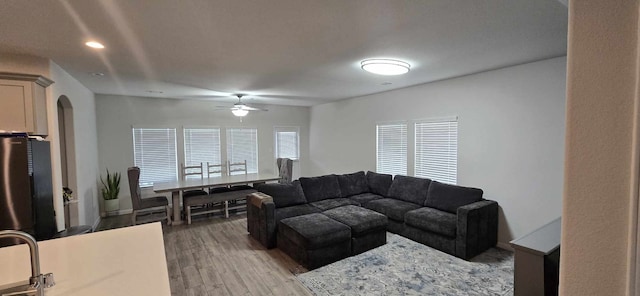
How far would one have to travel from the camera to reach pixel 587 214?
772 millimetres

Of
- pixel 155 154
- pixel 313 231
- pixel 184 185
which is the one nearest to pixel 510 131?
pixel 313 231

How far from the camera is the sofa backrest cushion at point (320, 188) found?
4.57m

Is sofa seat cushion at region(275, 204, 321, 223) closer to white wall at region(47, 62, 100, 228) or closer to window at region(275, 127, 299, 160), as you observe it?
white wall at region(47, 62, 100, 228)

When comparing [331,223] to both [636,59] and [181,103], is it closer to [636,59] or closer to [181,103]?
[636,59]

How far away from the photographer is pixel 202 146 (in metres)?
6.33

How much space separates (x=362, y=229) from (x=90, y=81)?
454cm

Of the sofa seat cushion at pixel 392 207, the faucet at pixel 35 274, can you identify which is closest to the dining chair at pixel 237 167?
the sofa seat cushion at pixel 392 207

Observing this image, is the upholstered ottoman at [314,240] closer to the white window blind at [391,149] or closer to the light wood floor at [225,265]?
the light wood floor at [225,265]

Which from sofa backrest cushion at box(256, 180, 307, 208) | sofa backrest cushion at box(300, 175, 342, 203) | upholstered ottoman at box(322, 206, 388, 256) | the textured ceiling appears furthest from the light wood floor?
the textured ceiling

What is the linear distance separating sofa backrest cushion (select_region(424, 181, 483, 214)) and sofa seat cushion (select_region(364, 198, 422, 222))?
0.27 meters

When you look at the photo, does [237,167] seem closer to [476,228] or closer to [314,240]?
[314,240]

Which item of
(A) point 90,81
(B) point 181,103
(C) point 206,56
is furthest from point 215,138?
(C) point 206,56

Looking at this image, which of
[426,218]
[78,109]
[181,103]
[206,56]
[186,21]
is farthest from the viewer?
[181,103]

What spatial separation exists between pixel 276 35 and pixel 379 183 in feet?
11.6
